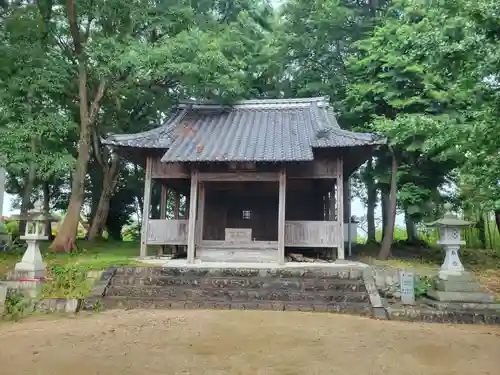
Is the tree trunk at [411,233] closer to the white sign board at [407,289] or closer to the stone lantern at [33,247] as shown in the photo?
the white sign board at [407,289]

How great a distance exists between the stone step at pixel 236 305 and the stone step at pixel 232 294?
24 centimetres

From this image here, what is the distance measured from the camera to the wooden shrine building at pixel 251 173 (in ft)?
40.6

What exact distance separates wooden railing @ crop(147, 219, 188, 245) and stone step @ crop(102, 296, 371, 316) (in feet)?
12.5

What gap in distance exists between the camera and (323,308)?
895 centimetres

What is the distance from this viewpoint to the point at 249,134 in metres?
14.2

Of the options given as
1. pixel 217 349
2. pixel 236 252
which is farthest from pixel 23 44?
pixel 217 349

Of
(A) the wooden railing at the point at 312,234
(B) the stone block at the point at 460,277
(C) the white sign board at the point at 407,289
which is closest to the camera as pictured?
(B) the stone block at the point at 460,277

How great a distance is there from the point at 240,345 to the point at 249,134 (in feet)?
29.6

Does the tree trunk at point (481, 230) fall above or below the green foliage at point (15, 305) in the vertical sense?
above

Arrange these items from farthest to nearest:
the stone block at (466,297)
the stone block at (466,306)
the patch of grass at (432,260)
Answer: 1. the patch of grass at (432,260)
2. the stone block at (466,297)
3. the stone block at (466,306)

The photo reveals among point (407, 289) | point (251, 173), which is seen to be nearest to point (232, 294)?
point (407, 289)

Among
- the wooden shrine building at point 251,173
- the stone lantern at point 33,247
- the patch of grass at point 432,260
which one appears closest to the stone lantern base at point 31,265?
the stone lantern at point 33,247

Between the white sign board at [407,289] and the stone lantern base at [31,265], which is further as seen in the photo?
the stone lantern base at [31,265]

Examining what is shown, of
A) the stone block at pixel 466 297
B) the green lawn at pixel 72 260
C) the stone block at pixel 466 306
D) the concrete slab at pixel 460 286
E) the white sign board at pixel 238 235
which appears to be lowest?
the stone block at pixel 466 306
